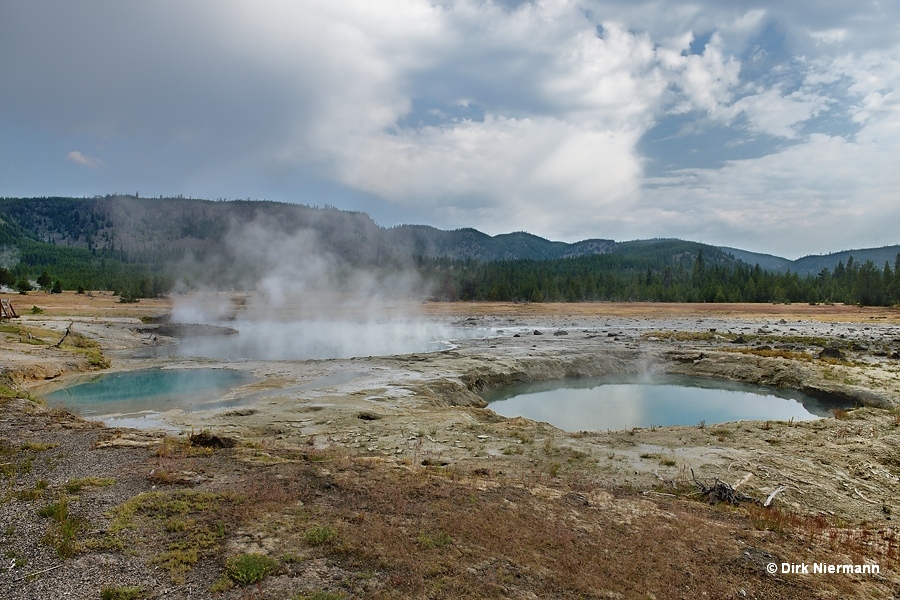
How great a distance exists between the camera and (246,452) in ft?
38.3

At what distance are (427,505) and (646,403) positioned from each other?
59.3 feet

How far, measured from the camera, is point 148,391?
21.8m

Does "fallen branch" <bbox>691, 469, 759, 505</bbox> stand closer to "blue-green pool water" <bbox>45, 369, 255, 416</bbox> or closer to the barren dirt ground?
the barren dirt ground

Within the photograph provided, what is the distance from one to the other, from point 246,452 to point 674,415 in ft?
58.3

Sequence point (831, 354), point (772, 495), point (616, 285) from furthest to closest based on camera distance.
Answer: point (616, 285), point (831, 354), point (772, 495)

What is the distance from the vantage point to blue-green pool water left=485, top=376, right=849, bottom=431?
2042 cm

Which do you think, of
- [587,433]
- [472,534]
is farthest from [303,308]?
[472,534]

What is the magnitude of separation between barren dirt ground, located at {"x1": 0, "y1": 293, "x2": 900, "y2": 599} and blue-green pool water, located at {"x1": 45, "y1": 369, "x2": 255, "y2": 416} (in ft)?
6.26

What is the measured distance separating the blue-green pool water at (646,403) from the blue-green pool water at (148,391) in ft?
42.6

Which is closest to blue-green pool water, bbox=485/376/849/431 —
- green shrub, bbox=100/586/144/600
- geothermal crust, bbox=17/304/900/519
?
geothermal crust, bbox=17/304/900/519

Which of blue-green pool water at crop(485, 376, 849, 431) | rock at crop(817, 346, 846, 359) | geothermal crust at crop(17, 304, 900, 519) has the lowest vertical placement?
blue-green pool water at crop(485, 376, 849, 431)

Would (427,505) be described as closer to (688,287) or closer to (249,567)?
(249,567)

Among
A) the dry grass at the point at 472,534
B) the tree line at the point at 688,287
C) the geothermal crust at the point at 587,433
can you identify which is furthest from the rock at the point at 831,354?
the tree line at the point at 688,287

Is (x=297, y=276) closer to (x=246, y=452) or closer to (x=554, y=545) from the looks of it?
(x=246, y=452)
